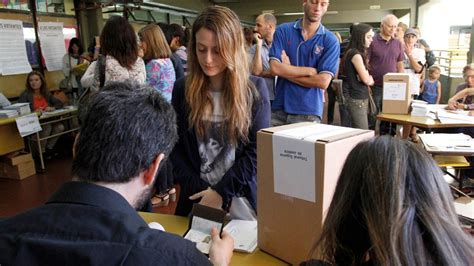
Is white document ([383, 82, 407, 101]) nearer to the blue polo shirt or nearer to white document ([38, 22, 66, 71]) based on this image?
the blue polo shirt

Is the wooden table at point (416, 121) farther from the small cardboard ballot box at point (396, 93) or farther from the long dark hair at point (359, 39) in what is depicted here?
the long dark hair at point (359, 39)

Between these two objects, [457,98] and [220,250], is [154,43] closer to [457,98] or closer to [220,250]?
[220,250]

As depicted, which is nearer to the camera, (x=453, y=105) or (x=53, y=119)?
(x=453, y=105)

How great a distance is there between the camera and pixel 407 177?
72 cm

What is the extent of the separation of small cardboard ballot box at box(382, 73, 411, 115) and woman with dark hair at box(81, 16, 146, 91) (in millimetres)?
2080

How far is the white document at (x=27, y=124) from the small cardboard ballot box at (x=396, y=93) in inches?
140

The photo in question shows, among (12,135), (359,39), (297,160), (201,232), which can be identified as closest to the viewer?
(297,160)

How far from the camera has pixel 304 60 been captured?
2.21m

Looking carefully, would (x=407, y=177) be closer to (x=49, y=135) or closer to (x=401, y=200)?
(x=401, y=200)

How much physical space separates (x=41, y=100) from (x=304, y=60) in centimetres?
366

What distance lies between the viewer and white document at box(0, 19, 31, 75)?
183 inches

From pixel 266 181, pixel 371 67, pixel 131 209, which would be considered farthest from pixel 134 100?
pixel 371 67

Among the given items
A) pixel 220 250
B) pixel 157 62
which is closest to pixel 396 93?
pixel 157 62

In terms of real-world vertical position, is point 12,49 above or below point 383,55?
above
